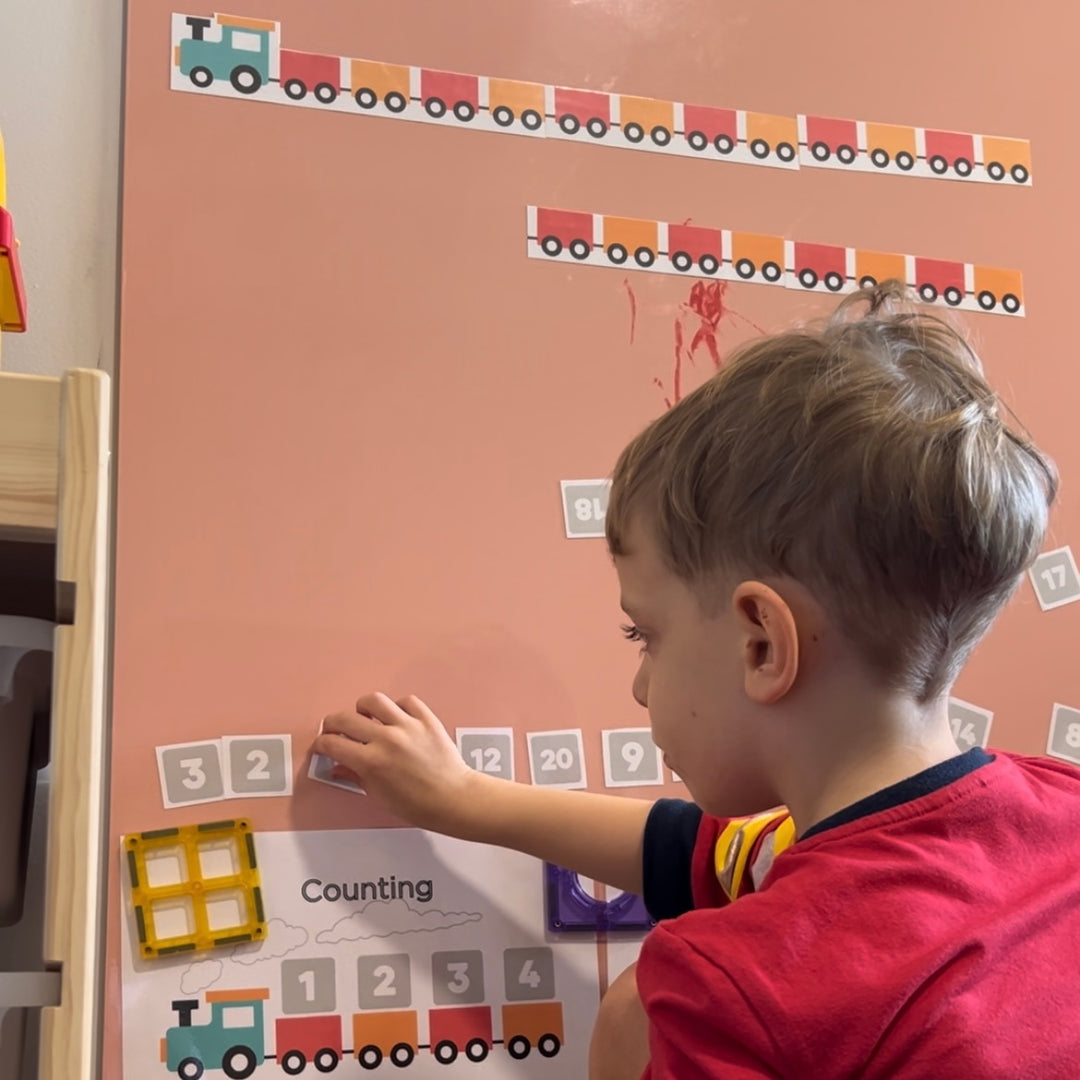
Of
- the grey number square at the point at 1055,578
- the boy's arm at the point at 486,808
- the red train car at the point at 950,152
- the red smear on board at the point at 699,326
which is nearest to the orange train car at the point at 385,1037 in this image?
the boy's arm at the point at 486,808

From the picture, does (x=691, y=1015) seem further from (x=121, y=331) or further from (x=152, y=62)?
(x=152, y=62)

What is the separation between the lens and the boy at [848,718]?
564 mm

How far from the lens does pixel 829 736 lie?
0.67 metres

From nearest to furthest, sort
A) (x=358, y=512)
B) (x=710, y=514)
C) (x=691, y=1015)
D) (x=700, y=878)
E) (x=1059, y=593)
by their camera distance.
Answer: (x=691, y=1015) < (x=710, y=514) < (x=700, y=878) < (x=358, y=512) < (x=1059, y=593)

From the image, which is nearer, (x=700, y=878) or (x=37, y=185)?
(x=700, y=878)

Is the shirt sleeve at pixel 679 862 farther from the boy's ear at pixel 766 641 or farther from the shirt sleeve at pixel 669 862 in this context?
the boy's ear at pixel 766 641

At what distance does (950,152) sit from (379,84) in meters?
0.50

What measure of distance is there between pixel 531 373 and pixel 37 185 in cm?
42

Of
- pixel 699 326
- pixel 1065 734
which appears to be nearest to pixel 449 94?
pixel 699 326

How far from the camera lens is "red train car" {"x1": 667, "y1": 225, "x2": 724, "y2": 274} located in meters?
1.04

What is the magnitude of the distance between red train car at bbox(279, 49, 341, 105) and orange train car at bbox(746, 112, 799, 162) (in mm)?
350

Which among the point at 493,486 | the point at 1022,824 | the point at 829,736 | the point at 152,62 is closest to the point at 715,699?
the point at 829,736

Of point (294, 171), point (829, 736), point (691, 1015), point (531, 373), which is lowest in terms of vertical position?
point (691, 1015)

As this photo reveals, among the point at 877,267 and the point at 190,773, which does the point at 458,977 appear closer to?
the point at 190,773
